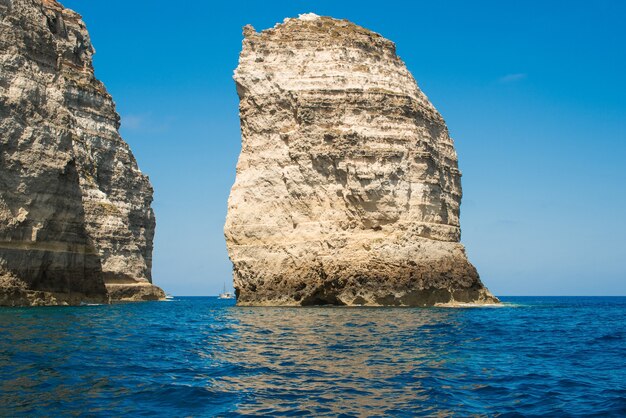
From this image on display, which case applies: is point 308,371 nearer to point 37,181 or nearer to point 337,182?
point 37,181

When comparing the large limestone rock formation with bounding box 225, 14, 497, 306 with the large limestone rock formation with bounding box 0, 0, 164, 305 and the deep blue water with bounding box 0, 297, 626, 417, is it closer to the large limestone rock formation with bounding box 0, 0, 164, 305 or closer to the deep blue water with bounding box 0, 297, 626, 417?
the large limestone rock formation with bounding box 0, 0, 164, 305

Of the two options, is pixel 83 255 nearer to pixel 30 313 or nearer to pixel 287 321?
pixel 30 313

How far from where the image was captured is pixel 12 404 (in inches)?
416

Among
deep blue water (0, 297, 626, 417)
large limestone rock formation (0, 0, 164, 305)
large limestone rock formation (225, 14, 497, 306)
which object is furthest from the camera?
large limestone rock formation (225, 14, 497, 306)

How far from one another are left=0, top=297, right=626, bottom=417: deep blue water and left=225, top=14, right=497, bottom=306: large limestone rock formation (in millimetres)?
18083

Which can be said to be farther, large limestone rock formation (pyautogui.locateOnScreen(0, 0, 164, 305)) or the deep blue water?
large limestone rock formation (pyautogui.locateOnScreen(0, 0, 164, 305))

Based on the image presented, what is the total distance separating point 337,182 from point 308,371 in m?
31.3

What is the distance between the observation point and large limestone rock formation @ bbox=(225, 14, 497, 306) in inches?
1676

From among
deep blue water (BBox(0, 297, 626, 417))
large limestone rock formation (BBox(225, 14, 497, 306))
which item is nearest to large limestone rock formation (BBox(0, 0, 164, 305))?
deep blue water (BBox(0, 297, 626, 417))

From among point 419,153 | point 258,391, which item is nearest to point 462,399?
point 258,391

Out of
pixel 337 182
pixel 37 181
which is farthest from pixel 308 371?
pixel 337 182

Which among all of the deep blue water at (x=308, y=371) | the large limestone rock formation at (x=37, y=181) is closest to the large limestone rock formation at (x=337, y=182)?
the large limestone rock formation at (x=37, y=181)

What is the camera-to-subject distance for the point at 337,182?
149 feet

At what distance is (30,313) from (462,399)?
2165cm
